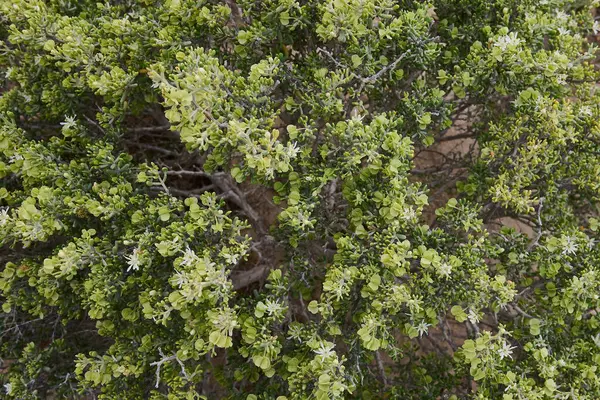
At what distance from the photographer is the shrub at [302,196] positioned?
133 inches

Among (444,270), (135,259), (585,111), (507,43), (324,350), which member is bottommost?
(135,259)

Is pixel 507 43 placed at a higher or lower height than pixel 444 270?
higher

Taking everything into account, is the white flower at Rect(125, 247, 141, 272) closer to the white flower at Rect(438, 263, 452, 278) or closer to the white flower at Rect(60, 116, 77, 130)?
the white flower at Rect(60, 116, 77, 130)

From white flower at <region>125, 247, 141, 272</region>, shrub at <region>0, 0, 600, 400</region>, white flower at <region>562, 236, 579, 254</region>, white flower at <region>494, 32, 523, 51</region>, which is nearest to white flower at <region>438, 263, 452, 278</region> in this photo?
shrub at <region>0, 0, 600, 400</region>

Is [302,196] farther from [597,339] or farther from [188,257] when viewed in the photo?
[597,339]

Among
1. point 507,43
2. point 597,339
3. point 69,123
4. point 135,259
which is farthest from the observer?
point 69,123

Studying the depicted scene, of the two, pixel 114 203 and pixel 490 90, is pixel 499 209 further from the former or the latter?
pixel 114 203

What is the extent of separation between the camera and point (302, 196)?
3.55 meters

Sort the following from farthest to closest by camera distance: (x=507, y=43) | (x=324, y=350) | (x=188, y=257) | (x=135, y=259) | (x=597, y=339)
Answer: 1. (x=597, y=339)
2. (x=507, y=43)
3. (x=135, y=259)
4. (x=324, y=350)
5. (x=188, y=257)

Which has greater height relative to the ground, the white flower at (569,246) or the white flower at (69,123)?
the white flower at (569,246)

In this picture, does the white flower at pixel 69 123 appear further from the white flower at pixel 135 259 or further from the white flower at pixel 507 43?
the white flower at pixel 507 43

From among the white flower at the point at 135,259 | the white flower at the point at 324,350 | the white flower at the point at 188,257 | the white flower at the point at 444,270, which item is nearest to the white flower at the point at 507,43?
the white flower at the point at 444,270

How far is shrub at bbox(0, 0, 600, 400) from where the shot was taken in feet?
11.1

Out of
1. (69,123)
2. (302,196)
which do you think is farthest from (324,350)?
(69,123)
